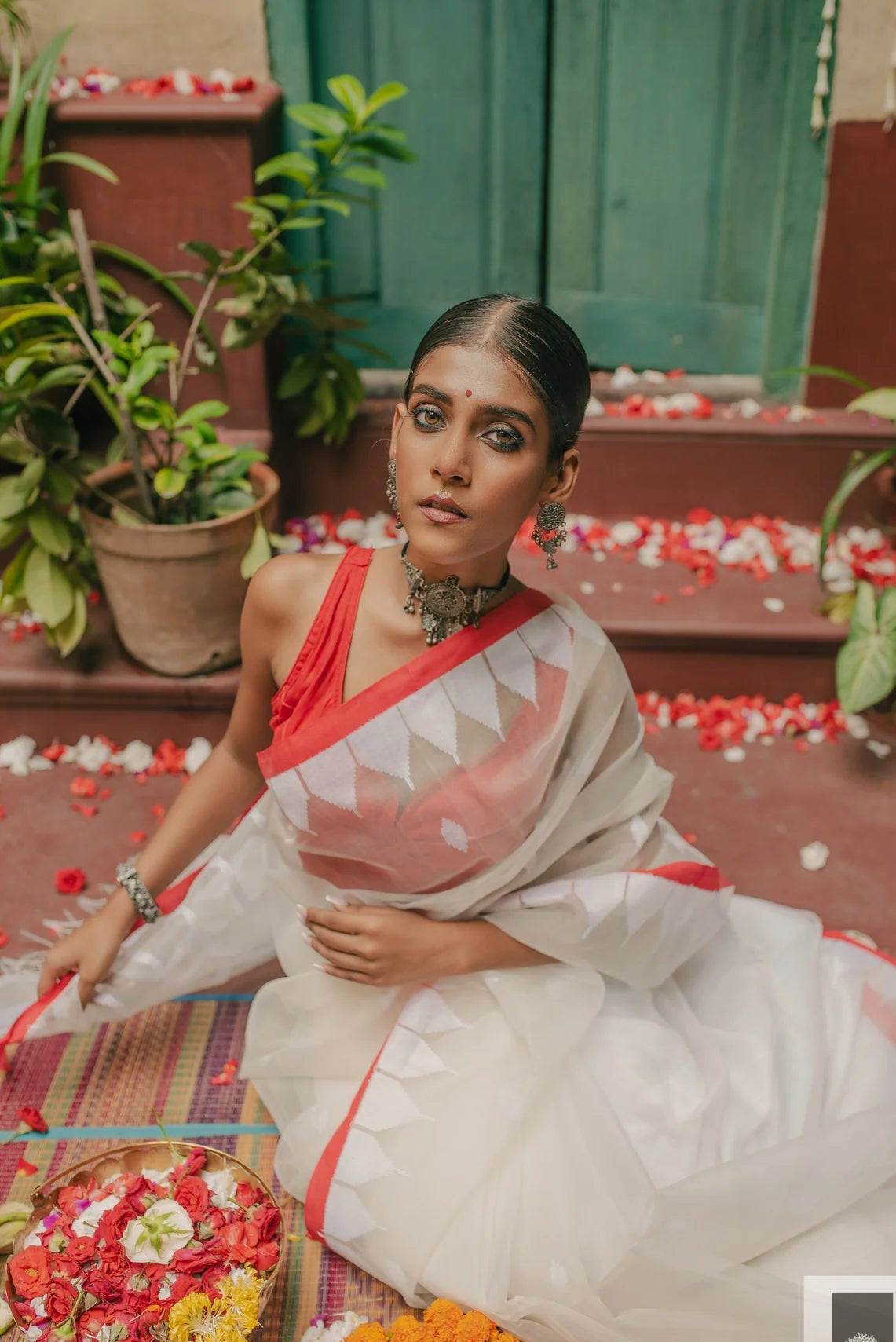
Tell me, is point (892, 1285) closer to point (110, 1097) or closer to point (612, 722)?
point (612, 722)

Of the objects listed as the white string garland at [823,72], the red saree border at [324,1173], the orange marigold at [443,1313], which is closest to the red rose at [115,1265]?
the red saree border at [324,1173]

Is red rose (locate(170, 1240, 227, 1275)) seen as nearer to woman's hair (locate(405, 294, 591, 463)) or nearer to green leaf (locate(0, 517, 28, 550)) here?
woman's hair (locate(405, 294, 591, 463))

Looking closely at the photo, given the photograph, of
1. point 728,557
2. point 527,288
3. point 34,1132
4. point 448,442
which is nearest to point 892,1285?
point 448,442

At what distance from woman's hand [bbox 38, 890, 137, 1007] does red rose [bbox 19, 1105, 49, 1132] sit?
239 mm

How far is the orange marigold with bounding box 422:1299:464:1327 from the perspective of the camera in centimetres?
155

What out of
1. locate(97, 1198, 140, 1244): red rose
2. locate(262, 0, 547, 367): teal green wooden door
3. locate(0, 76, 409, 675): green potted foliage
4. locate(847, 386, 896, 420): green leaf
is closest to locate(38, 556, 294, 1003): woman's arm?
locate(97, 1198, 140, 1244): red rose

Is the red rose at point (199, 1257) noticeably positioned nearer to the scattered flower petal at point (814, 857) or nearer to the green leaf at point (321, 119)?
the scattered flower petal at point (814, 857)

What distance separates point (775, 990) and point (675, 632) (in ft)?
4.02

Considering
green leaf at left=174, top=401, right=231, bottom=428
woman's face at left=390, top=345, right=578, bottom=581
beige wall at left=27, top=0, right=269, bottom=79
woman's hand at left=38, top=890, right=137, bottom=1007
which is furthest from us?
beige wall at left=27, top=0, right=269, bottom=79

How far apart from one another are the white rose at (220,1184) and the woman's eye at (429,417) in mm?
1061

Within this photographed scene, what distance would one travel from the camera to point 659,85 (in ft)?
10.6

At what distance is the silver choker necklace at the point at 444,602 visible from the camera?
1.57 meters

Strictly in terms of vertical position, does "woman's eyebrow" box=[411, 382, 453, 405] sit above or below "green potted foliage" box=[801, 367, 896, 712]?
above

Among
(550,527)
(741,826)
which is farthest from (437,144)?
(550,527)
